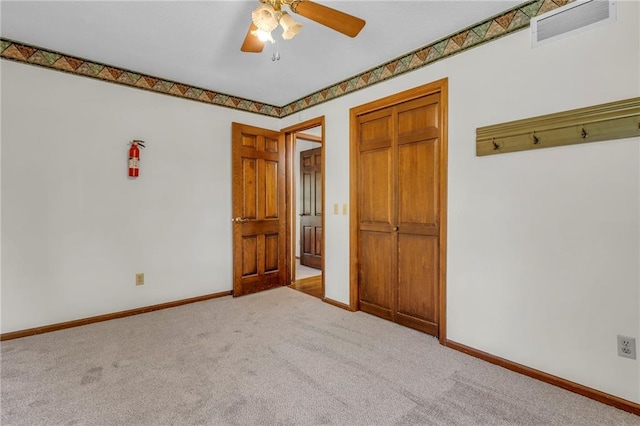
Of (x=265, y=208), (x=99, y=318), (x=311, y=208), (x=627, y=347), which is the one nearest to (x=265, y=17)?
(x=627, y=347)

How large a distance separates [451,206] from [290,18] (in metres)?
1.82

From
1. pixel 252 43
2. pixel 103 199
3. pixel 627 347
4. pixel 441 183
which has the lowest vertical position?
pixel 627 347

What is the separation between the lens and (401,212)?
3016 millimetres

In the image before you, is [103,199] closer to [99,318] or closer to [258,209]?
[99,318]

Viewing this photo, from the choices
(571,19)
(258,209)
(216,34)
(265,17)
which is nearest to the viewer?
(265,17)

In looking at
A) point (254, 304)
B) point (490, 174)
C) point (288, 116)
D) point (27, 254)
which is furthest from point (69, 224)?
point (490, 174)

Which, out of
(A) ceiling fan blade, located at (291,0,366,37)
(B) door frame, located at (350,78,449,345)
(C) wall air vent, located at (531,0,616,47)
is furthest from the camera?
(B) door frame, located at (350,78,449,345)

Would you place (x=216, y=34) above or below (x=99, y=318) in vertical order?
above

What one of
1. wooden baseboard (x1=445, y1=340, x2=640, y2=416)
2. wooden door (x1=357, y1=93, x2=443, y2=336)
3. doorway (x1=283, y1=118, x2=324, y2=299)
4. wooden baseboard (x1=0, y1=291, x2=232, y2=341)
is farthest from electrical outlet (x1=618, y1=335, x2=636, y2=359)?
wooden baseboard (x1=0, y1=291, x2=232, y2=341)

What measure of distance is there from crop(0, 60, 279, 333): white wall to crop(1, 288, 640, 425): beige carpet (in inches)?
19.0

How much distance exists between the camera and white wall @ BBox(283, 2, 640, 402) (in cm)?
179

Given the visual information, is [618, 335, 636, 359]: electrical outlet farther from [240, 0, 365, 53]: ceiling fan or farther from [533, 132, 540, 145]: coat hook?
[240, 0, 365, 53]: ceiling fan

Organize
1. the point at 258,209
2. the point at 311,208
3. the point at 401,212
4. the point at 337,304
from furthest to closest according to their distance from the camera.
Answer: the point at 311,208
the point at 258,209
the point at 337,304
the point at 401,212

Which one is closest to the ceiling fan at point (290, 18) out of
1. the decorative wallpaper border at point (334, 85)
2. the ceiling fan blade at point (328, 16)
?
the ceiling fan blade at point (328, 16)
